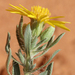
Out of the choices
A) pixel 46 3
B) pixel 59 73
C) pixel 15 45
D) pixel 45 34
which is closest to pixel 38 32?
pixel 45 34

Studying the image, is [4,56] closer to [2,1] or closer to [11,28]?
[11,28]

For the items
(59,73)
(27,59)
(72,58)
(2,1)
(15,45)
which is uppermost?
(2,1)

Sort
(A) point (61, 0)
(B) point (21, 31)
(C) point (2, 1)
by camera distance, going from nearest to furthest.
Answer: (B) point (21, 31) → (C) point (2, 1) → (A) point (61, 0)

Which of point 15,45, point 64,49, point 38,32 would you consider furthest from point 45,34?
point 64,49

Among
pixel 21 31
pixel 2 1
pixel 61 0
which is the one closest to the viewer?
pixel 21 31

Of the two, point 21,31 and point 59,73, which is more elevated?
point 21,31

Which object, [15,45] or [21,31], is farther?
[15,45]

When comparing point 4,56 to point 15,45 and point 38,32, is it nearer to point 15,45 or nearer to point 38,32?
point 15,45

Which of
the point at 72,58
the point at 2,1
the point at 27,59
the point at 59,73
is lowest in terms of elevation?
the point at 59,73

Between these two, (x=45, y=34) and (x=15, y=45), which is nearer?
(x=45, y=34)
